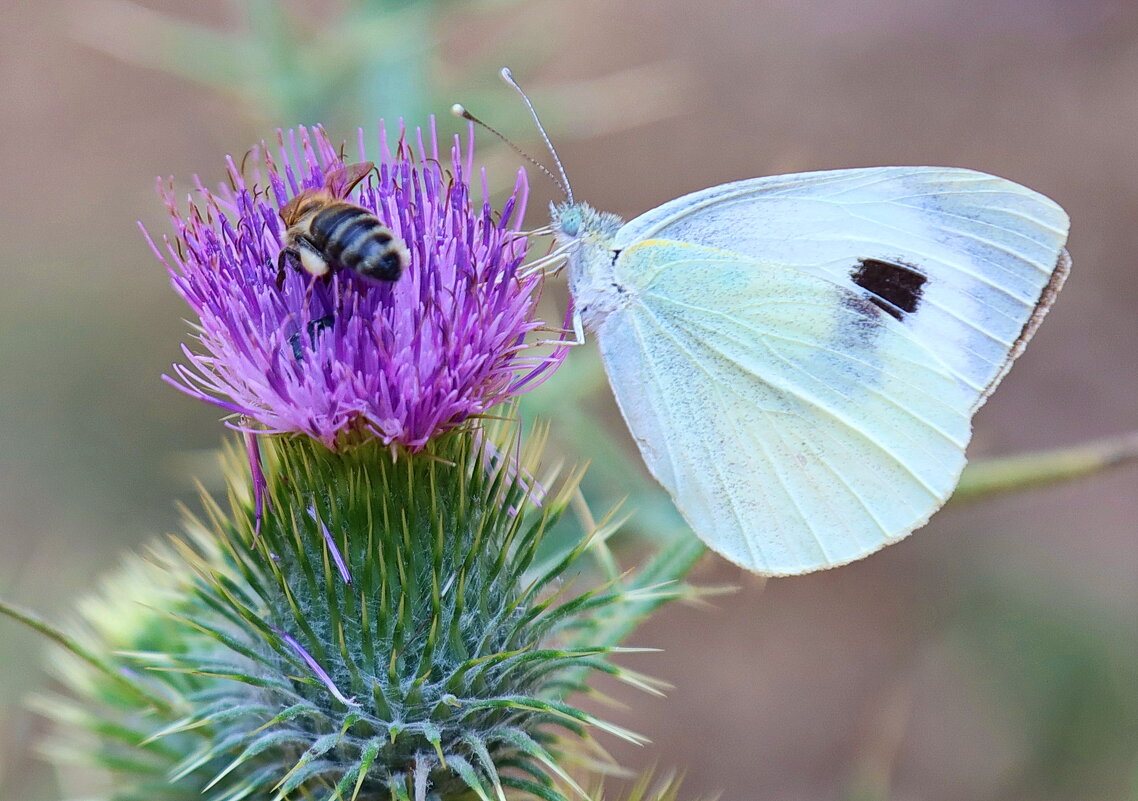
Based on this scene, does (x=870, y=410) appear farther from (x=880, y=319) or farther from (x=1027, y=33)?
(x=1027, y=33)

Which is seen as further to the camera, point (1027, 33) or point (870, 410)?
point (1027, 33)

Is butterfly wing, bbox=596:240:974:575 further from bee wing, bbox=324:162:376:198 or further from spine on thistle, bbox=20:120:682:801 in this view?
bee wing, bbox=324:162:376:198

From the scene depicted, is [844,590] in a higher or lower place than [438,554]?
lower

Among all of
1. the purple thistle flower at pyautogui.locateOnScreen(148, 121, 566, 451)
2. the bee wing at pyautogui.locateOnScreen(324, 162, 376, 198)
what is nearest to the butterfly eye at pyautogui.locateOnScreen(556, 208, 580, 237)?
the purple thistle flower at pyautogui.locateOnScreen(148, 121, 566, 451)

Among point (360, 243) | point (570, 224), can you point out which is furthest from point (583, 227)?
point (360, 243)

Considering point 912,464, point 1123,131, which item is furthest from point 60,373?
point 1123,131

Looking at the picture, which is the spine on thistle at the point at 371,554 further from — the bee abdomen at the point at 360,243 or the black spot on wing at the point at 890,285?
the black spot on wing at the point at 890,285

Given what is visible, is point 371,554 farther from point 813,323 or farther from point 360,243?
point 813,323

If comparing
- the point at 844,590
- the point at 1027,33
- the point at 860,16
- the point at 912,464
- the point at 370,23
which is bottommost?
the point at 844,590
